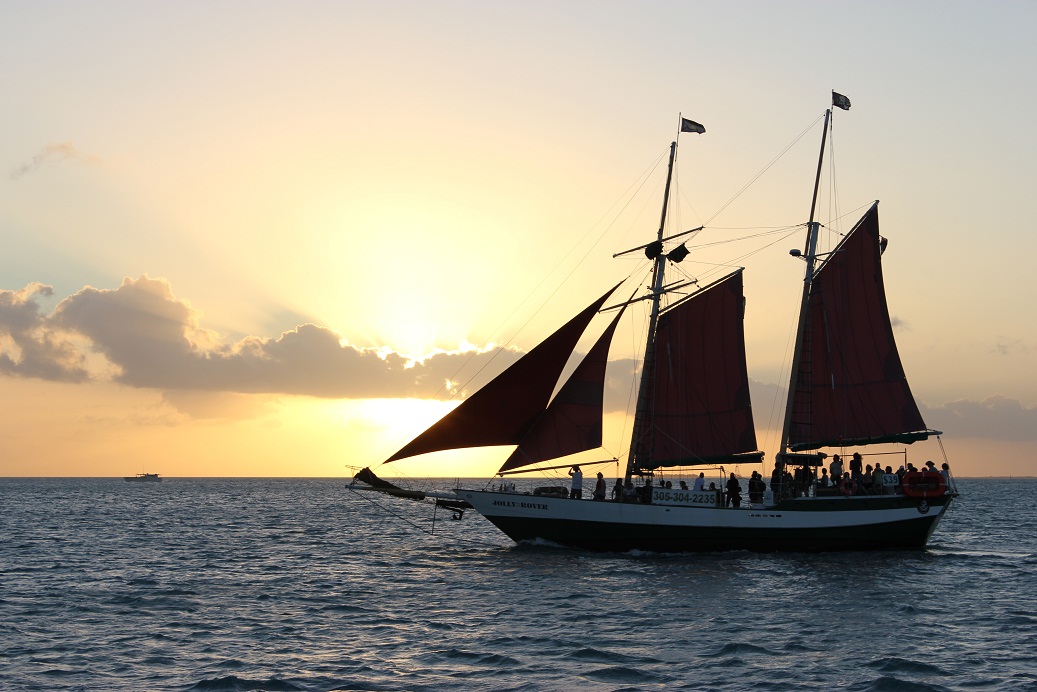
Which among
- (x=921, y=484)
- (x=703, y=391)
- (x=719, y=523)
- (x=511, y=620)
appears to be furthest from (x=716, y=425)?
(x=511, y=620)

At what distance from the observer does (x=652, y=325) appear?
47.8 metres

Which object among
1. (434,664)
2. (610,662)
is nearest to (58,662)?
(434,664)

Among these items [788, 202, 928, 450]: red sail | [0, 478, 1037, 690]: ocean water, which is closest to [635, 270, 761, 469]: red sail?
[788, 202, 928, 450]: red sail

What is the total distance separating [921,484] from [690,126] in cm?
1921

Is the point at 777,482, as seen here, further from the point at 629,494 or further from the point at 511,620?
the point at 511,620

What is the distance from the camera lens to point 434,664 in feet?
75.0

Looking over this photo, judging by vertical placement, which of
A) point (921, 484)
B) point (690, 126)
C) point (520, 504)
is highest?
point (690, 126)

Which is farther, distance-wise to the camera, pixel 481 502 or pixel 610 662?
pixel 481 502

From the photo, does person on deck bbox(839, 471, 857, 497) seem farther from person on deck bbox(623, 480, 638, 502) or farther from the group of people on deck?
person on deck bbox(623, 480, 638, 502)

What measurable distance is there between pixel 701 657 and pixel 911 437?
89.0 ft

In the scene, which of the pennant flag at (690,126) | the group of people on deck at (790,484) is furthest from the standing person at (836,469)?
the pennant flag at (690,126)

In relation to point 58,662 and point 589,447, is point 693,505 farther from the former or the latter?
point 58,662

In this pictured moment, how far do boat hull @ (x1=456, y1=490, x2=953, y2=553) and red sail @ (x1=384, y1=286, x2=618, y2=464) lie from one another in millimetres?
3126

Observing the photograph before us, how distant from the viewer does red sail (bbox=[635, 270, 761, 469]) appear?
Answer: 46.5 m
